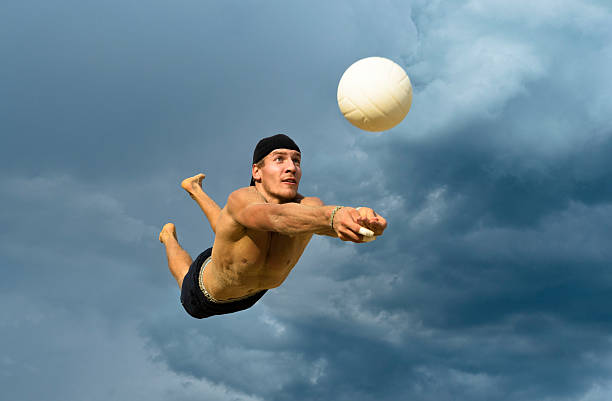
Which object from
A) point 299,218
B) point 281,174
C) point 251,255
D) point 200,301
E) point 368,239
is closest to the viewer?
point 368,239

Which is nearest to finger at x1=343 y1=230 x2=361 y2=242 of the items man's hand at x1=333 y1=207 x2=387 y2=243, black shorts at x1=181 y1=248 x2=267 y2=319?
man's hand at x1=333 y1=207 x2=387 y2=243

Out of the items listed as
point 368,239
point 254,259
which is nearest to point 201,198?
point 254,259

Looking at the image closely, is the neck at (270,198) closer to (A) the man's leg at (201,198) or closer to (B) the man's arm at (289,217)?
(B) the man's arm at (289,217)

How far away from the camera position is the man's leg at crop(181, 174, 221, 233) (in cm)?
1544

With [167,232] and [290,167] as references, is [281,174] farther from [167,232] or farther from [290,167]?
[167,232]

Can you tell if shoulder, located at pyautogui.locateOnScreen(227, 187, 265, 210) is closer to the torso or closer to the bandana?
the torso

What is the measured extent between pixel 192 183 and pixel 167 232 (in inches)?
67.3

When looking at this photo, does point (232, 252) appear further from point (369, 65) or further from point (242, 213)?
point (369, 65)

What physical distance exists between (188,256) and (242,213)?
586cm

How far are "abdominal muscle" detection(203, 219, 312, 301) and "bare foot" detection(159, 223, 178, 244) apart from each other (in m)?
4.18

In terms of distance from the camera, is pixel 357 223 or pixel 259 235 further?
pixel 259 235

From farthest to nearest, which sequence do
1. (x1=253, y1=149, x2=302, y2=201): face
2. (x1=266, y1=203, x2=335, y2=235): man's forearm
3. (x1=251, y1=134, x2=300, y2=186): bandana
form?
(x1=251, y1=134, x2=300, y2=186): bandana → (x1=253, y1=149, x2=302, y2=201): face → (x1=266, y1=203, x2=335, y2=235): man's forearm

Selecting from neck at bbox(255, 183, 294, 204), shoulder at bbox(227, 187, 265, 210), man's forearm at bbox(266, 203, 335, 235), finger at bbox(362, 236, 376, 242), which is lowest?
finger at bbox(362, 236, 376, 242)

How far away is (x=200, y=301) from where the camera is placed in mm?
14008
